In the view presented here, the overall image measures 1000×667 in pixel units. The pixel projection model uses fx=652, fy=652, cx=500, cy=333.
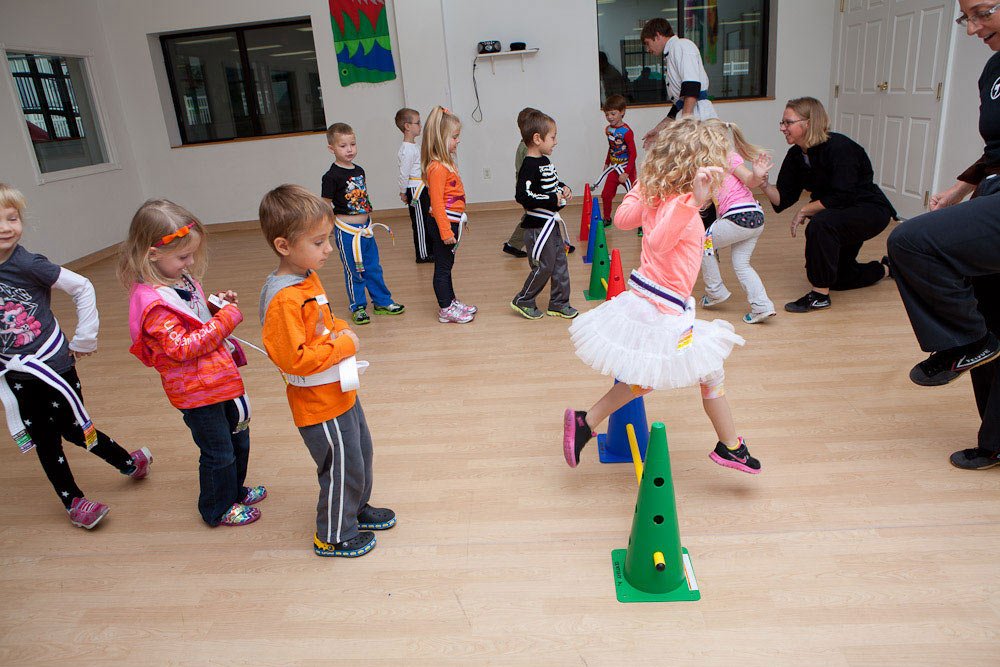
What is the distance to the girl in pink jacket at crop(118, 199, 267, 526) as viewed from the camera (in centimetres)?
185

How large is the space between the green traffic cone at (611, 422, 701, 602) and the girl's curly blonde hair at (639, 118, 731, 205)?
78 cm

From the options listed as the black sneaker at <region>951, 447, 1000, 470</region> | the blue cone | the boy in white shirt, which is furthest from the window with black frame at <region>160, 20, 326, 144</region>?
the black sneaker at <region>951, 447, 1000, 470</region>

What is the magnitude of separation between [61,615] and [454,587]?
3.80ft

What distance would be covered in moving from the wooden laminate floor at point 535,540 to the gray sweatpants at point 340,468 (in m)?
0.13

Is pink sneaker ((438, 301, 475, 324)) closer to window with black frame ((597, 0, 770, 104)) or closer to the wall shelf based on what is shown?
the wall shelf

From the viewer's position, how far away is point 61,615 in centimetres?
192

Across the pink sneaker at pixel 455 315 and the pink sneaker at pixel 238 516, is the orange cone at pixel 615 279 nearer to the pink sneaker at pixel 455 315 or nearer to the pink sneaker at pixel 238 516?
the pink sneaker at pixel 455 315

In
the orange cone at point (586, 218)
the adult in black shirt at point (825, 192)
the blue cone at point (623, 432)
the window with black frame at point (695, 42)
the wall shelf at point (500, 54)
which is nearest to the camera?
the blue cone at point (623, 432)

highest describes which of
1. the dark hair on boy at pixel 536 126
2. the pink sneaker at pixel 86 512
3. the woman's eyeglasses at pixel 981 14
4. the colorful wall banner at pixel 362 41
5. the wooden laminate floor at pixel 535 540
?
the colorful wall banner at pixel 362 41

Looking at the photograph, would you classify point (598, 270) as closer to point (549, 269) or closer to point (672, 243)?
point (549, 269)

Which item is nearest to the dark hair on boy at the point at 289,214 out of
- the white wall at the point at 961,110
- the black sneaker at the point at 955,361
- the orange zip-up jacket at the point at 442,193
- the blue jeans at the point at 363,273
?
the black sneaker at the point at 955,361

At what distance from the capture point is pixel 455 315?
4152 mm

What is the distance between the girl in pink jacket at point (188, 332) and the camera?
6.08ft

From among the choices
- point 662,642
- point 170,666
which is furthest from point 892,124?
point 170,666
